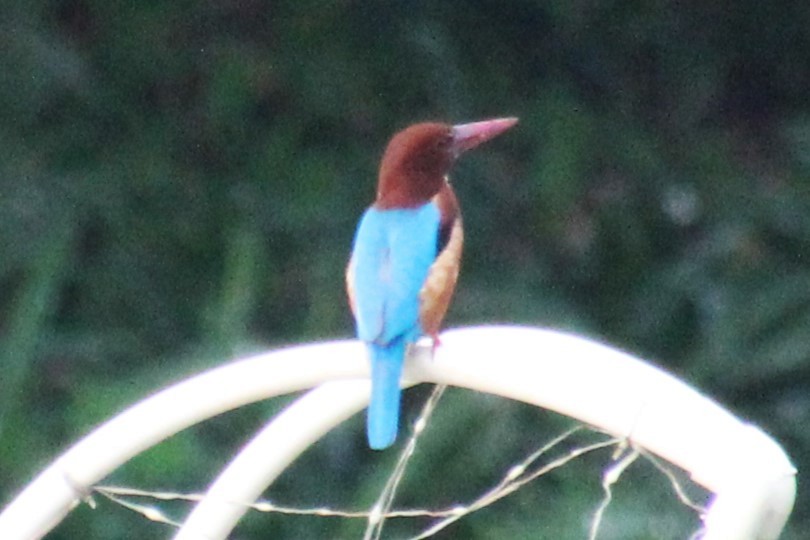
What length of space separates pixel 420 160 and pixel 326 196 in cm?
84

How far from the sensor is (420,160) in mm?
1423

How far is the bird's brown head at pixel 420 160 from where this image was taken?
141 centimetres

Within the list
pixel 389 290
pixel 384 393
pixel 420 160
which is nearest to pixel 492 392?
pixel 384 393

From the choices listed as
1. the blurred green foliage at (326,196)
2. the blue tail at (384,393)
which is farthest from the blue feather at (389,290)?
the blurred green foliage at (326,196)

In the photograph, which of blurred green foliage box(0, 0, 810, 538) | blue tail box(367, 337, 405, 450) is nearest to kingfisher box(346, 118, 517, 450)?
blue tail box(367, 337, 405, 450)

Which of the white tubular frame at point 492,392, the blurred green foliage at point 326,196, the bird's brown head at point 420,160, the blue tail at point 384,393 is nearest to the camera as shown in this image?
the white tubular frame at point 492,392

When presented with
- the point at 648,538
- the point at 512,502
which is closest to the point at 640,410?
the point at 648,538

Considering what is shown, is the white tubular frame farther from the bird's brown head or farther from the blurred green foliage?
the blurred green foliage

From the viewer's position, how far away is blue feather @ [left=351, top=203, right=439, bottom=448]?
3.81ft

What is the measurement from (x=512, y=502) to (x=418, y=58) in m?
0.70

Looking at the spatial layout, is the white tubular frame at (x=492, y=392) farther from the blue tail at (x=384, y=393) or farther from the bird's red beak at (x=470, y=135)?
the bird's red beak at (x=470, y=135)

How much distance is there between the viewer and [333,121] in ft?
7.47

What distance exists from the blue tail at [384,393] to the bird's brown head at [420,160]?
25 cm

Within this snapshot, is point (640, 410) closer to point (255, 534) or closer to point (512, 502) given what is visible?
point (512, 502)
